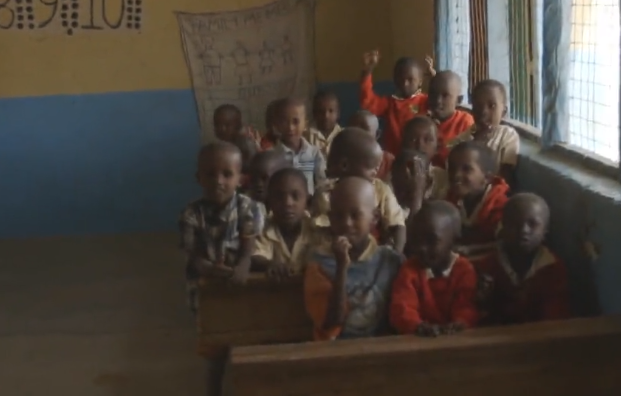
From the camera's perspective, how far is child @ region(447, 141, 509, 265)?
292 centimetres

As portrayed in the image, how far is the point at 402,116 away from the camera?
4543mm

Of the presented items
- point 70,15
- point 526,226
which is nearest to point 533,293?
point 526,226

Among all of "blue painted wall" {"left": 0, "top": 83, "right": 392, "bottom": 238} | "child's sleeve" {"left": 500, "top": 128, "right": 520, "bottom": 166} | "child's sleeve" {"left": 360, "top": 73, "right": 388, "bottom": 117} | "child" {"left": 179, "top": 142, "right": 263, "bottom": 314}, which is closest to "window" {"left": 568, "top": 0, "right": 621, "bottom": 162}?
"child's sleeve" {"left": 500, "top": 128, "right": 520, "bottom": 166}

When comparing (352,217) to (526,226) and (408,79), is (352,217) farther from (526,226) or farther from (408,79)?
(408,79)

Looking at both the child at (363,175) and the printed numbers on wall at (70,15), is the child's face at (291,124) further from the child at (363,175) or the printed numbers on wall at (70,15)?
the printed numbers on wall at (70,15)

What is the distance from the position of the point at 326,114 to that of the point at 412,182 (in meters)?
1.34

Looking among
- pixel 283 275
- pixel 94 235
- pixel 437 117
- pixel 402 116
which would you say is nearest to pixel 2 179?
pixel 94 235

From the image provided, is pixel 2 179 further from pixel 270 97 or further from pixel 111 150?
pixel 270 97

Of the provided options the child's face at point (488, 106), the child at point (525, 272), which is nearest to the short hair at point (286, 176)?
the child at point (525, 272)

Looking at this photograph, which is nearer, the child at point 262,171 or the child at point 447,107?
the child at point 262,171

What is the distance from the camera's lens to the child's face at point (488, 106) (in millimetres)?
3496

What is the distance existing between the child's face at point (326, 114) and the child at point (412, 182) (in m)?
1.15

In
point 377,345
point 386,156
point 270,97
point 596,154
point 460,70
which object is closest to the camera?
point 377,345

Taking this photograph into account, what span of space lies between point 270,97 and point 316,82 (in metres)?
0.35
